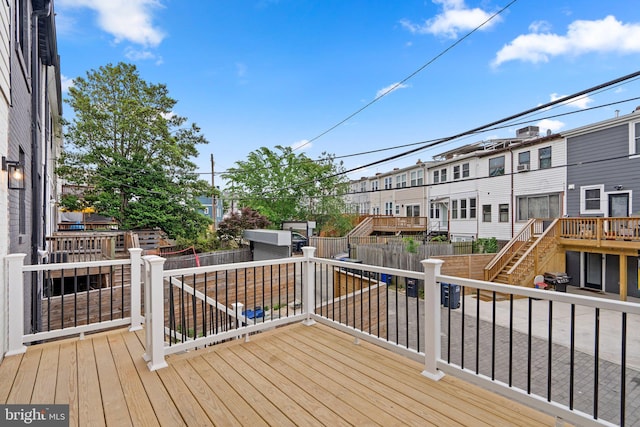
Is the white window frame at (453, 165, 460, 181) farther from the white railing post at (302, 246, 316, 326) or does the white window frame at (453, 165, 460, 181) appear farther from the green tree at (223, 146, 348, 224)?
the white railing post at (302, 246, 316, 326)

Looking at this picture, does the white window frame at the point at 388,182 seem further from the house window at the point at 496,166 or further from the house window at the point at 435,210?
the house window at the point at 496,166

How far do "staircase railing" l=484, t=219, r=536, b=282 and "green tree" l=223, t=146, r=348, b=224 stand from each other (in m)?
9.59

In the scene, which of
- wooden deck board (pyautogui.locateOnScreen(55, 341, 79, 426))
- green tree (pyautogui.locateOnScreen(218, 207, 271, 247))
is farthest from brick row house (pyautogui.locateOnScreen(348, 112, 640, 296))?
wooden deck board (pyautogui.locateOnScreen(55, 341, 79, 426))

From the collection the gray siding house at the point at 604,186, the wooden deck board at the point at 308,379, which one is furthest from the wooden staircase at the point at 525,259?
the wooden deck board at the point at 308,379

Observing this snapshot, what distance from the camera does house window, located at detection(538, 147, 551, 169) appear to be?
506 inches

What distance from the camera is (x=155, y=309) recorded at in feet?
8.54

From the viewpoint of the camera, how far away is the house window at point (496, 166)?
14.7 metres

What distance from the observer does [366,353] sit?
2961mm

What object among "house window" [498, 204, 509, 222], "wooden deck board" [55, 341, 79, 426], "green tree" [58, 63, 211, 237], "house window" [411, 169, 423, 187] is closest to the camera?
"wooden deck board" [55, 341, 79, 426]

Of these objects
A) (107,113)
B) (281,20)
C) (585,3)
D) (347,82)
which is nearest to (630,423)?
(585,3)

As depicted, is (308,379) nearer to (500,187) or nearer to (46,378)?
(46,378)

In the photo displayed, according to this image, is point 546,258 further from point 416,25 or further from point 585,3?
point 416,25

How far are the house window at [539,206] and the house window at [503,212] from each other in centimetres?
54

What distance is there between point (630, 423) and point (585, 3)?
7.77 meters
